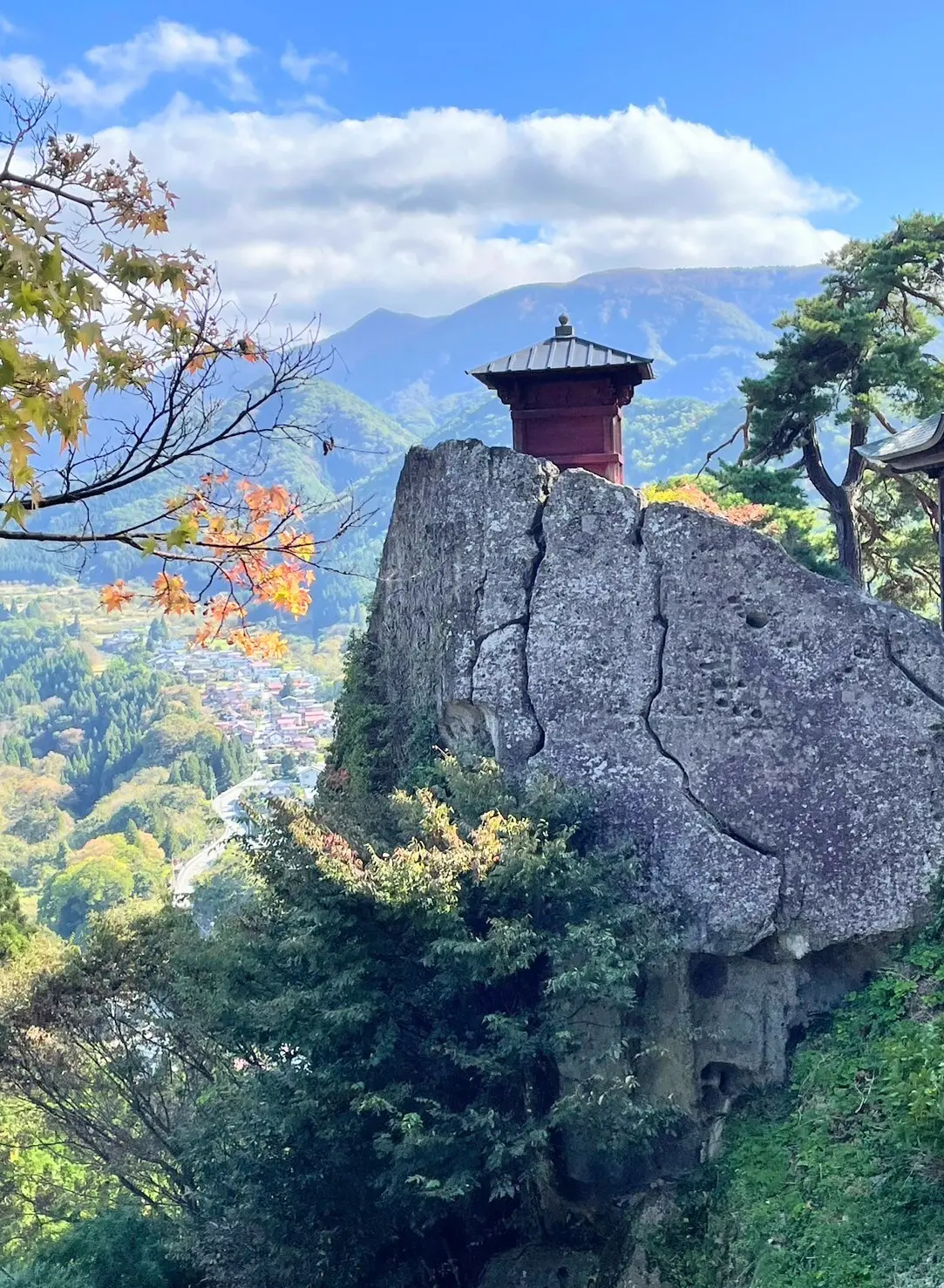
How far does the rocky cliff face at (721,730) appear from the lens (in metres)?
10.0

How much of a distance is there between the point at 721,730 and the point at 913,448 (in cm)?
372

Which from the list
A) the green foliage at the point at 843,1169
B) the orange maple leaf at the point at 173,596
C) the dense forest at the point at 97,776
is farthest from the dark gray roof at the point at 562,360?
the dense forest at the point at 97,776

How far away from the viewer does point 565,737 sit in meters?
10.8

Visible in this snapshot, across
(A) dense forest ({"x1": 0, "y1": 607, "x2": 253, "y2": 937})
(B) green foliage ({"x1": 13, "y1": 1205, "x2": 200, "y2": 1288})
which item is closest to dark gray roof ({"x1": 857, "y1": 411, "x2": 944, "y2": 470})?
(B) green foliage ({"x1": 13, "y1": 1205, "x2": 200, "y2": 1288})

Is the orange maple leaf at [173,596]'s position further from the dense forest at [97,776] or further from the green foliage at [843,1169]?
the dense forest at [97,776]

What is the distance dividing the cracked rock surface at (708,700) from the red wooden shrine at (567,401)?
7.60 ft

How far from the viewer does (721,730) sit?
1048 cm

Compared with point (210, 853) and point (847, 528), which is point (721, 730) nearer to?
point (847, 528)

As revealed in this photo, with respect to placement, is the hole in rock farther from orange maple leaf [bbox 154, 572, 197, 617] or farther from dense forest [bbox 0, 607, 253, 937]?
dense forest [bbox 0, 607, 253, 937]

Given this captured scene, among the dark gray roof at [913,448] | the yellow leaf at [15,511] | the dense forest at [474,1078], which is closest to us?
the yellow leaf at [15,511]

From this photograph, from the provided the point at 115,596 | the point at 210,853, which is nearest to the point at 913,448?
the point at 115,596

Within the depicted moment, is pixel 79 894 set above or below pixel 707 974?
below

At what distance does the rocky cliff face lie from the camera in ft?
32.9

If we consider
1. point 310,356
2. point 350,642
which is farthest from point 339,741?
point 310,356
